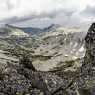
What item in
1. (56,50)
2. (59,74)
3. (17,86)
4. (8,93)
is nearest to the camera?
(8,93)

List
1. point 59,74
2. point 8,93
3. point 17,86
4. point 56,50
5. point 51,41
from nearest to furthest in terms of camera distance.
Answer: point 8,93, point 17,86, point 59,74, point 56,50, point 51,41

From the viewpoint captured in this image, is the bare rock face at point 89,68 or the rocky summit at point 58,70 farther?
the rocky summit at point 58,70

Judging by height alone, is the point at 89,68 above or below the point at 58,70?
above


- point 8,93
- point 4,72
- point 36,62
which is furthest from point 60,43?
point 8,93

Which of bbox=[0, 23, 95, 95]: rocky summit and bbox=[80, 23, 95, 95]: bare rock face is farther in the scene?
bbox=[0, 23, 95, 95]: rocky summit

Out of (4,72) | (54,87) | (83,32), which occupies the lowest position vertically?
(4,72)

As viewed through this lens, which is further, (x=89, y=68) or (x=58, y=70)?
(x=58, y=70)

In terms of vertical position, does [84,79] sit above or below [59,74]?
above

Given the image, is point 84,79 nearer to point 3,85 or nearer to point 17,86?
point 17,86
